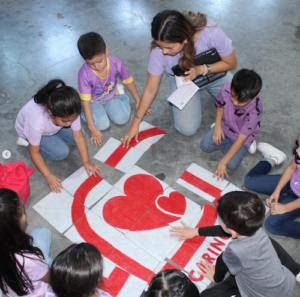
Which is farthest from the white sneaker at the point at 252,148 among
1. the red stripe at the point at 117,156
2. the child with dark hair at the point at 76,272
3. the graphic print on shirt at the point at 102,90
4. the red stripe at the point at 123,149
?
the child with dark hair at the point at 76,272

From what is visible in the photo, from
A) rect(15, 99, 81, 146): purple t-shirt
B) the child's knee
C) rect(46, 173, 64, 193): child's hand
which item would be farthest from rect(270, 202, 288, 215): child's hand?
rect(15, 99, 81, 146): purple t-shirt

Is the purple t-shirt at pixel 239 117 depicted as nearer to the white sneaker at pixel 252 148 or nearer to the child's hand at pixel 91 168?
the white sneaker at pixel 252 148

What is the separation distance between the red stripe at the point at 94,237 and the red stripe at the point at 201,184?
0.69 m

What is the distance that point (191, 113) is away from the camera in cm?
246

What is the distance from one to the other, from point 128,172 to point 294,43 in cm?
262

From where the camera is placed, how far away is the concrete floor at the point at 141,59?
7.78ft

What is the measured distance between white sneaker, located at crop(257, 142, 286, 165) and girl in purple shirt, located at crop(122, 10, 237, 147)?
579 millimetres

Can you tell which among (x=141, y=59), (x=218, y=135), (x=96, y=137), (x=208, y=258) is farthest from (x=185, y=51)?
(x=208, y=258)

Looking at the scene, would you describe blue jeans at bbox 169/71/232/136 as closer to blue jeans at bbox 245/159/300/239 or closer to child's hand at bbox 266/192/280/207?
blue jeans at bbox 245/159/300/239

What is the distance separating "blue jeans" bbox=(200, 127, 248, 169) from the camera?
7.48 ft

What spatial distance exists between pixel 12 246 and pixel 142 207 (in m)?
0.99

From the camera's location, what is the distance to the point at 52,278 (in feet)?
3.90

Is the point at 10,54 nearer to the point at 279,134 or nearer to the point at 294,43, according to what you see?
the point at 279,134

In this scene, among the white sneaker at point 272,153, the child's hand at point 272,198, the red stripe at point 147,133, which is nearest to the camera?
the child's hand at point 272,198
